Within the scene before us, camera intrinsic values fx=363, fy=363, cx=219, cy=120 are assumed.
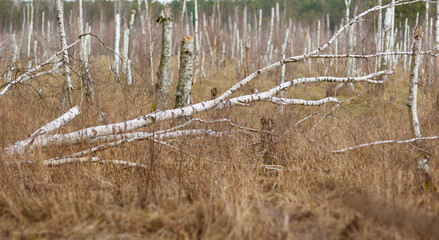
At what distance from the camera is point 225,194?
105 inches

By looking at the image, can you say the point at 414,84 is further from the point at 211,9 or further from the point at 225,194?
the point at 211,9

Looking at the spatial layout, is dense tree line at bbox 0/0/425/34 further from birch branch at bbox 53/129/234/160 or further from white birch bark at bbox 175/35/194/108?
birch branch at bbox 53/129/234/160

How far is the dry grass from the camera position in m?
2.29

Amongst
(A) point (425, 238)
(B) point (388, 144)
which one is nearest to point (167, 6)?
(B) point (388, 144)

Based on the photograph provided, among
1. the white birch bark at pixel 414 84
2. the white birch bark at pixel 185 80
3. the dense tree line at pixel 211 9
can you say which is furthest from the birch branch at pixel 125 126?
the dense tree line at pixel 211 9

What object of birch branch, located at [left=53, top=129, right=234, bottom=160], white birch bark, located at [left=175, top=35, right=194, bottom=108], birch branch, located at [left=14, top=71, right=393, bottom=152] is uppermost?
white birch bark, located at [left=175, top=35, right=194, bottom=108]

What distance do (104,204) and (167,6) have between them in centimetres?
439

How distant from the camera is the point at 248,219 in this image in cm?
237

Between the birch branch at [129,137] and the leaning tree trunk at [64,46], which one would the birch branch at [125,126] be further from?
the leaning tree trunk at [64,46]

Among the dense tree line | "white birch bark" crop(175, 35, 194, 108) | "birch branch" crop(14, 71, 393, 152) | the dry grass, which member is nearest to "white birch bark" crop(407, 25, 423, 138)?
the dry grass

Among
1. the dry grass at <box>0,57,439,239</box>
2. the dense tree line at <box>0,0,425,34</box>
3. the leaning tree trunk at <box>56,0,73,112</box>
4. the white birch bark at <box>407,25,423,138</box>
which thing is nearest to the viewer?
the dry grass at <box>0,57,439,239</box>

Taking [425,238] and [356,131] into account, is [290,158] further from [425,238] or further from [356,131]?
[425,238]

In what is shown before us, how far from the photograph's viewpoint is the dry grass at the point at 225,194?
7.50ft

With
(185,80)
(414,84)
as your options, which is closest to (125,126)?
(185,80)
